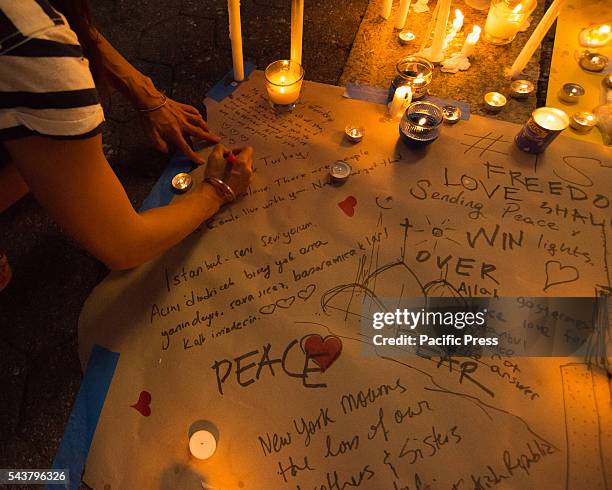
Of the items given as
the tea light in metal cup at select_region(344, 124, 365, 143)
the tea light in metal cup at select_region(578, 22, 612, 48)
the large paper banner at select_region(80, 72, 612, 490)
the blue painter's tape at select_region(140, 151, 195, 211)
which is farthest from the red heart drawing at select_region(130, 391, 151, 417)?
the tea light in metal cup at select_region(578, 22, 612, 48)

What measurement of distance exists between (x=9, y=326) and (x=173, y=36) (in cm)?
102

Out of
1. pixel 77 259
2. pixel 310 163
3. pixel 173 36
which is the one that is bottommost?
pixel 77 259

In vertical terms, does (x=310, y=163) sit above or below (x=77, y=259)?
above

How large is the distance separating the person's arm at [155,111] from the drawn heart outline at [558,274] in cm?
84

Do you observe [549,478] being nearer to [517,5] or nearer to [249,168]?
[249,168]

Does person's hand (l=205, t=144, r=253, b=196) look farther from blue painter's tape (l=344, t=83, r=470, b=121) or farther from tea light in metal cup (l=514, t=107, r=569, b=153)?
tea light in metal cup (l=514, t=107, r=569, b=153)

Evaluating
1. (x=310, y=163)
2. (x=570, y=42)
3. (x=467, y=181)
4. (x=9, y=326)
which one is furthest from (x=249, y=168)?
(x=570, y=42)

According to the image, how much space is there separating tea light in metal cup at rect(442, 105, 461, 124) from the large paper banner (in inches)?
1.5

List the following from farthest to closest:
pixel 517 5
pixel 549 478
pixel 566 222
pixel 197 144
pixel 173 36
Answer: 1. pixel 173 36
2. pixel 517 5
3. pixel 197 144
4. pixel 566 222
5. pixel 549 478

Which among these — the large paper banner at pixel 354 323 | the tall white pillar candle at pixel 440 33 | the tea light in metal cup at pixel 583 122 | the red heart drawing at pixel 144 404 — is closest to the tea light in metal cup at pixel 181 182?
the large paper banner at pixel 354 323

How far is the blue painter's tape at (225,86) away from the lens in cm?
113

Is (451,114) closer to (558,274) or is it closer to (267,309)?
(558,274)

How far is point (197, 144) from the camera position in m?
1.05

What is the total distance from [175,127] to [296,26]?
Result: 0.40 m
